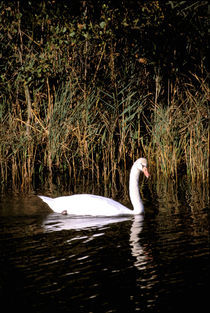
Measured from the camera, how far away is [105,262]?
262 inches

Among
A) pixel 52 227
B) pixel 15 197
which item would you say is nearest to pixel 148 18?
pixel 15 197

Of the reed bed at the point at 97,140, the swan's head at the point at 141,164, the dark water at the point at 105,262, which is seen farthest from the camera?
the reed bed at the point at 97,140

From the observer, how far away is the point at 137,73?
1455cm

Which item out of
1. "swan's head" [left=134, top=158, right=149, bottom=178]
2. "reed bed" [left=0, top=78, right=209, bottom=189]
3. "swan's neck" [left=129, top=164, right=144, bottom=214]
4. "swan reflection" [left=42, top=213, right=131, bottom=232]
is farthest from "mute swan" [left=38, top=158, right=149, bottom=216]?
"reed bed" [left=0, top=78, right=209, bottom=189]

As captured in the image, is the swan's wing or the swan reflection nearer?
the swan reflection

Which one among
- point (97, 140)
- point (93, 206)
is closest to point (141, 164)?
point (93, 206)

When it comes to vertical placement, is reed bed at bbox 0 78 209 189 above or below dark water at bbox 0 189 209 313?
above

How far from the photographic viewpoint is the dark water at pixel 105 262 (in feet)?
18.1

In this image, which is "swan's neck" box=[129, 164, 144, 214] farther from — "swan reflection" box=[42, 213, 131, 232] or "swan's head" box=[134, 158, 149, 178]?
"swan reflection" box=[42, 213, 131, 232]

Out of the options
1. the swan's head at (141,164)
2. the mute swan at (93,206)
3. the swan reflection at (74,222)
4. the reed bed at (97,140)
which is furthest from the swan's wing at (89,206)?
the reed bed at (97,140)

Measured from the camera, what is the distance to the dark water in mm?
5527

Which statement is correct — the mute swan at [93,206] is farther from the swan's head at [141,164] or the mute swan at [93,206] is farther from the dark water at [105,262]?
the swan's head at [141,164]

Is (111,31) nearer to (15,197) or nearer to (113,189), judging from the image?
(113,189)

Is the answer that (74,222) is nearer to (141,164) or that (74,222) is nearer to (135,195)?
(135,195)
